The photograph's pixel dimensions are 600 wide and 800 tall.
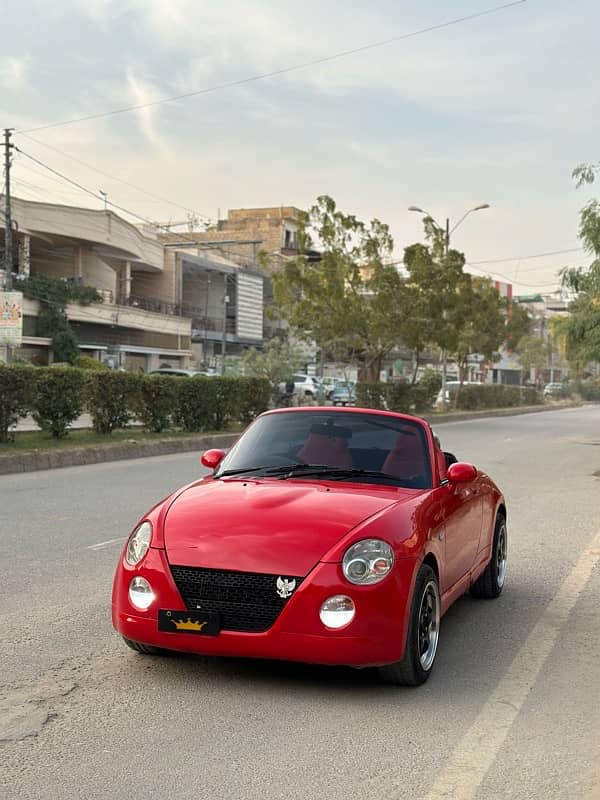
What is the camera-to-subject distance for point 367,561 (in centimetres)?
477

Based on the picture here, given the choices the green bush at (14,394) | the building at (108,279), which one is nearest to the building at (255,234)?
the building at (108,279)

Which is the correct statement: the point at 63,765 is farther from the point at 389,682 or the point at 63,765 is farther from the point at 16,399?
the point at 16,399

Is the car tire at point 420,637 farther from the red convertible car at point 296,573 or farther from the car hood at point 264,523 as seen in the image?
the car hood at point 264,523

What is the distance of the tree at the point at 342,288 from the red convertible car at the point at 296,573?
1238 inches

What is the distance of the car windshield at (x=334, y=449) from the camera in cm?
600

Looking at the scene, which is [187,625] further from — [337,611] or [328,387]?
[328,387]

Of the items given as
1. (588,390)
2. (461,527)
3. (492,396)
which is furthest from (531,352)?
(461,527)

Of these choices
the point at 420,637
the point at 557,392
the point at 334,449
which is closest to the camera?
the point at 420,637

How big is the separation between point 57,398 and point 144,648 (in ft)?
46.6

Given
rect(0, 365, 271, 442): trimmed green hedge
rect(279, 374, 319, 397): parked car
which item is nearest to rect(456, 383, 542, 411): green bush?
rect(279, 374, 319, 397): parked car

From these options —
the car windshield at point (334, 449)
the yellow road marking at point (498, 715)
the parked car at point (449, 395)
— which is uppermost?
the car windshield at point (334, 449)

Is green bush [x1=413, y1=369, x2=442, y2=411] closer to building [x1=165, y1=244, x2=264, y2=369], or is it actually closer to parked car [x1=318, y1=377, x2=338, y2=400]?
parked car [x1=318, y1=377, x2=338, y2=400]

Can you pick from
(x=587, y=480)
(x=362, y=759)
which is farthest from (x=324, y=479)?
(x=587, y=480)

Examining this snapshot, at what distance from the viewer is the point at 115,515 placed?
36.5 feet
